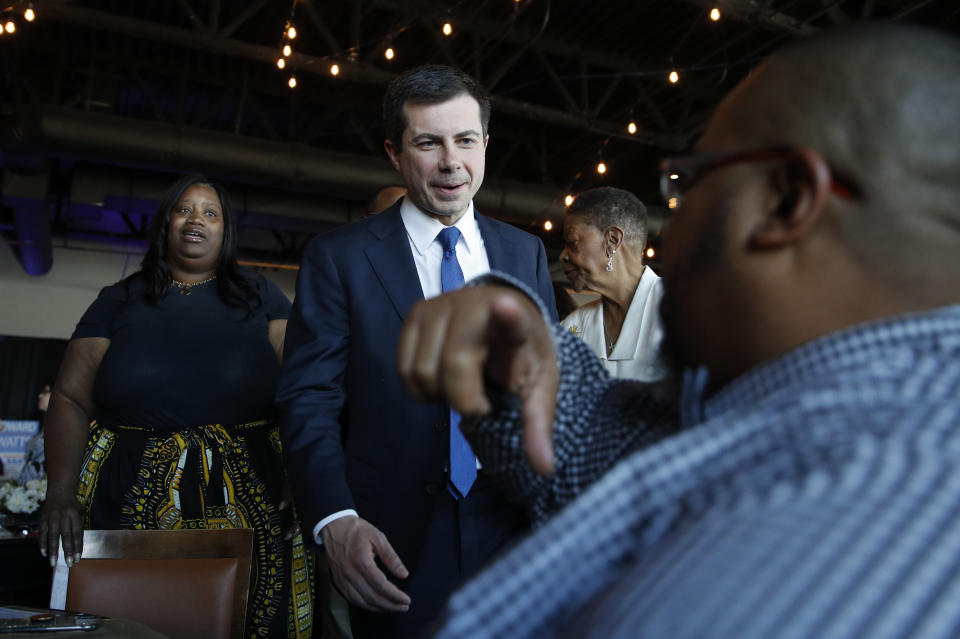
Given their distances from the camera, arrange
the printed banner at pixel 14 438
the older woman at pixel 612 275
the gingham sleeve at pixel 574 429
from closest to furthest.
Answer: the gingham sleeve at pixel 574 429 → the older woman at pixel 612 275 → the printed banner at pixel 14 438

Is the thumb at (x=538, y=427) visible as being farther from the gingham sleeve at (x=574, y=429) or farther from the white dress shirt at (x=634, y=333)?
the white dress shirt at (x=634, y=333)

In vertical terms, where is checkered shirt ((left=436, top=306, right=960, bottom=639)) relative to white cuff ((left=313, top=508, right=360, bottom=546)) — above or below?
above

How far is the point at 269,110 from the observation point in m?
7.61

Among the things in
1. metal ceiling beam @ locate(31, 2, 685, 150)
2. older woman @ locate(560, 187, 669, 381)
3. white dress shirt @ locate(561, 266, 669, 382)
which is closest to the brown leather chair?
white dress shirt @ locate(561, 266, 669, 382)

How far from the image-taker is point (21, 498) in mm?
3066

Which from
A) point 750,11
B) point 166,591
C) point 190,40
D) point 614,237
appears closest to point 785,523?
point 166,591

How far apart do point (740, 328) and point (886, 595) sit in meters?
0.29

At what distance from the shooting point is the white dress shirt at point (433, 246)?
1.76 m

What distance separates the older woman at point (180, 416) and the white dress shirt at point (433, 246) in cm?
98

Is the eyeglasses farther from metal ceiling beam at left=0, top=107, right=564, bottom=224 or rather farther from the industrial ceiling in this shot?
metal ceiling beam at left=0, top=107, right=564, bottom=224

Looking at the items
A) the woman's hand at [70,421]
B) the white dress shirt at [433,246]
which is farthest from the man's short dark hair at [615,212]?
the woman's hand at [70,421]

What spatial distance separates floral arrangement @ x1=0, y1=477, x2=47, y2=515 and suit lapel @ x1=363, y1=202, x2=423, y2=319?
210cm

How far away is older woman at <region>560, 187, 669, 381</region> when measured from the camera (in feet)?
9.29

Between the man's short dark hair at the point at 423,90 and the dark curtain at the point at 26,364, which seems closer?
the man's short dark hair at the point at 423,90
